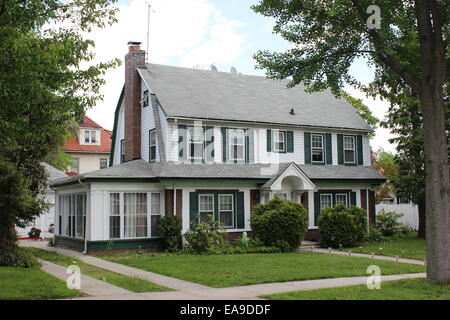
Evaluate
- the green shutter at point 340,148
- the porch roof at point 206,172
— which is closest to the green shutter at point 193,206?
the porch roof at point 206,172

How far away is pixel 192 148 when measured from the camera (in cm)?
2334

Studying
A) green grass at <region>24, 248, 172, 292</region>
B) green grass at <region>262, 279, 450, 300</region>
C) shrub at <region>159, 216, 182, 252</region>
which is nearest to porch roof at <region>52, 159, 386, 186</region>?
shrub at <region>159, 216, 182, 252</region>

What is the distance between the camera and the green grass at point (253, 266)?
13.6 m

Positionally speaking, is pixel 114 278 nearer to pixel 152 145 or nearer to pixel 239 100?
pixel 152 145

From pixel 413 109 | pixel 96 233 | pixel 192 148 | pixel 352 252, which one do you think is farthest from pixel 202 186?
pixel 413 109

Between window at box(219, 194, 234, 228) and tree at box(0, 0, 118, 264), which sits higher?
tree at box(0, 0, 118, 264)

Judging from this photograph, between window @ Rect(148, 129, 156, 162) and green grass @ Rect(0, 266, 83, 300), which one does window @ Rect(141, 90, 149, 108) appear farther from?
green grass @ Rect(0, 266, 83, 300)

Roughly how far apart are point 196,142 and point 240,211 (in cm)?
386

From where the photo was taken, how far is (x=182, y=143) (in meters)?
23.1

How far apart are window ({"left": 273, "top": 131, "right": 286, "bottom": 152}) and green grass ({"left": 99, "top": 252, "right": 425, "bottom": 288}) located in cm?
685

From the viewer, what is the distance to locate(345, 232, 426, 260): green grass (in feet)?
64.6

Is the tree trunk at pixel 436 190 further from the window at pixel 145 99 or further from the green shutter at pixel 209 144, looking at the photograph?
the window at pixel 145 99

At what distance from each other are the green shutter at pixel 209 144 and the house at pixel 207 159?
0.05 metres

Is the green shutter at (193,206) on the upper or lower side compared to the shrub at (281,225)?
upper
